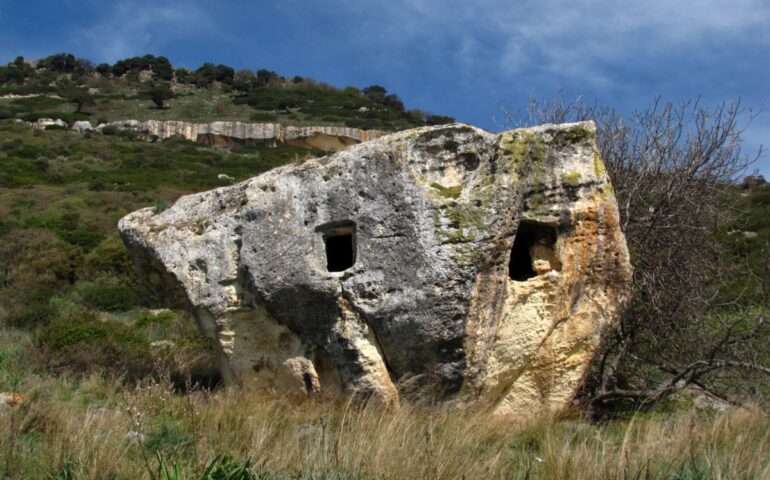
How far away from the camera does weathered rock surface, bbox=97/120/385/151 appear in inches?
1859

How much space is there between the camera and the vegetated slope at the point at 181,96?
168ft

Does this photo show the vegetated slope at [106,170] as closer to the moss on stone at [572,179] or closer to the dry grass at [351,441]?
the dry grass at [351,441]

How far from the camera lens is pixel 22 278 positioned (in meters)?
16.8

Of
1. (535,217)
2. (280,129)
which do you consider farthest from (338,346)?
(280,129)

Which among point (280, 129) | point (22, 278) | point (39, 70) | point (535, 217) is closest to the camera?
point (535, 217)

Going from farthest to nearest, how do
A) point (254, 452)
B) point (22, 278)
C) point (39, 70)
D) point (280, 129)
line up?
point (39, 70) → point (280, 129) → point (22, 278) → point (254, 452)

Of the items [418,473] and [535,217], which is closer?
[418,473]

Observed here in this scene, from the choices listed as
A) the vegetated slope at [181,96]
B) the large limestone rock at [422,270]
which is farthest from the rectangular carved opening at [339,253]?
the vegetated slope at [181,96]

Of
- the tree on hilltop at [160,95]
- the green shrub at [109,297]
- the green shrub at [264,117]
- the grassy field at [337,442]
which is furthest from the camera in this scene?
the tree on hilltop at [160,95]

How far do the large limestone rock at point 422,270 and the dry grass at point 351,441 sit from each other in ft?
1.21

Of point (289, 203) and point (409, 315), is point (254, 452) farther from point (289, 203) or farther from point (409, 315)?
point (289, 203)

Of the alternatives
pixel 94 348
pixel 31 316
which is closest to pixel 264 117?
pixel 31 316

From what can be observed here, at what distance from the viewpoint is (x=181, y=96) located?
60688 mm

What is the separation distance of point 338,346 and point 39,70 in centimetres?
7300
